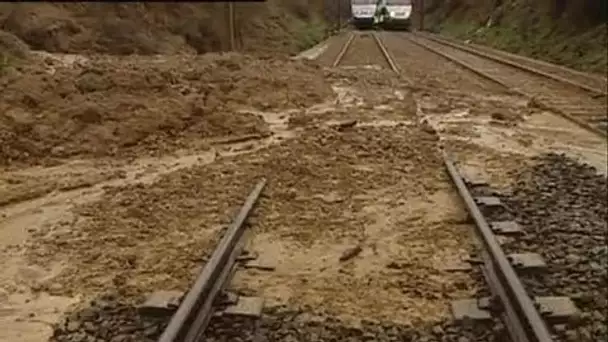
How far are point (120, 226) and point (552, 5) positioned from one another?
3145 millimetres

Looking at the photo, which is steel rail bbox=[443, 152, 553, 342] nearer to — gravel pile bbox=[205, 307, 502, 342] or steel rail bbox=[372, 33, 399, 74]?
gravel pile bbox=[205, 307, 502, 342]

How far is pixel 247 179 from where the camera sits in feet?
20.1

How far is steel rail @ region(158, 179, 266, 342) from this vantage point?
3.14 metres

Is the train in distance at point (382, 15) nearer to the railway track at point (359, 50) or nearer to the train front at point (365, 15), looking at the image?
the train front at point (365, 15)

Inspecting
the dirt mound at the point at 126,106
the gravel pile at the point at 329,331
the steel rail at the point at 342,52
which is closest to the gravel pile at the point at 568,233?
the gravel pile at the point at 329,331

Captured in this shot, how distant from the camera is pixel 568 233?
469cm

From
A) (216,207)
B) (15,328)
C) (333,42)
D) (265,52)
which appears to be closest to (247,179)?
(216,207)

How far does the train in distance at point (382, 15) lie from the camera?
26228 millimetres

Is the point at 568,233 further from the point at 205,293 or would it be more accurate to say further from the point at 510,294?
the point at 205,293

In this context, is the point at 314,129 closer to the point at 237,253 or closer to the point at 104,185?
the point at 104,185

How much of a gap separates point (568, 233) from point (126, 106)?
16.4ft

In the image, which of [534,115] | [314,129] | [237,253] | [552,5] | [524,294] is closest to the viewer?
[552,5]

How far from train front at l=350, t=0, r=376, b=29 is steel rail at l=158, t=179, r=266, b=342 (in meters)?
21.6

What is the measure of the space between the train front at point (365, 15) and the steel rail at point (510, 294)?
21.6 m
